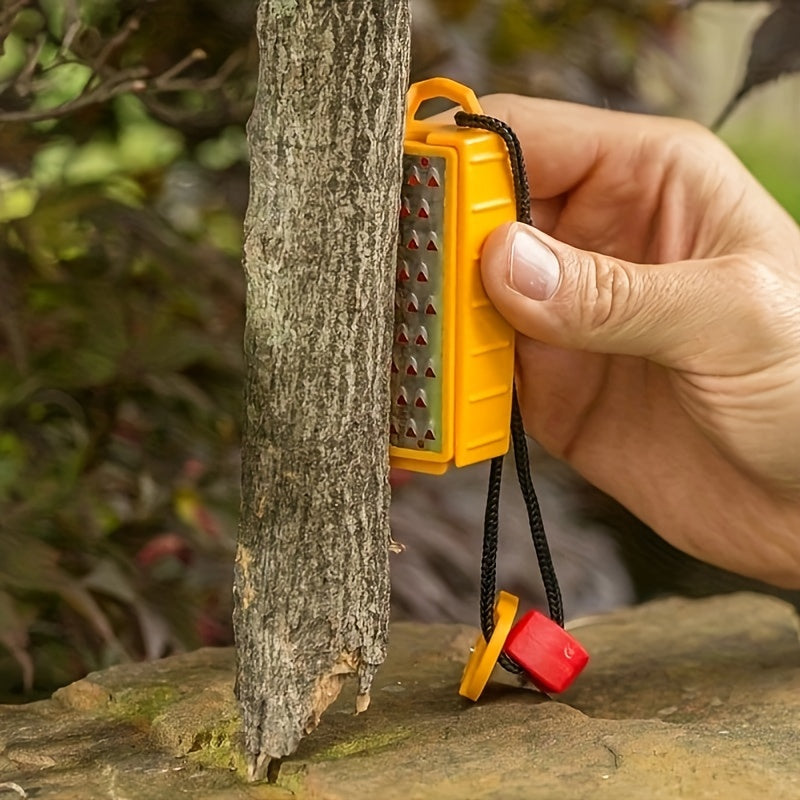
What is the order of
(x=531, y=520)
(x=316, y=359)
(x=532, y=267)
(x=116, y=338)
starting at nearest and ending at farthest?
Answer: 1. (x=316, y=359)
2. (x=532, y=267)
3. (x=531, y=520)
4. (x=116, y=338)

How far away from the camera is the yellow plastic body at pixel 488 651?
1.01 metres

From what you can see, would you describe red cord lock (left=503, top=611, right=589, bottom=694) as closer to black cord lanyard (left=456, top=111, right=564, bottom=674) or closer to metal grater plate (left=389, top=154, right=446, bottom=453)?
black cord lanyard (left=456, top=111, right=564, bottom=674)

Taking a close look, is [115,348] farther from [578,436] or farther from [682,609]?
[682,609]

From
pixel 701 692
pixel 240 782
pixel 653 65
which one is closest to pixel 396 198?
pixel 240 782

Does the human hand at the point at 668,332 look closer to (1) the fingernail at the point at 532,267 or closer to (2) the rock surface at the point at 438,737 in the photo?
(1) the fingernail at the point at 532,267

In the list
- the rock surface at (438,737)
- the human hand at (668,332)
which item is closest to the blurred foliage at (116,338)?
the rock surface at (438,737)

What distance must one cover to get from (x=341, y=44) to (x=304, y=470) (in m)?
0.30

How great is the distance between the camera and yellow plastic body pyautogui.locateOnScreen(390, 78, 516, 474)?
89 cm

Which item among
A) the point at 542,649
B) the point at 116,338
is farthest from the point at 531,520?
the point at 116,338

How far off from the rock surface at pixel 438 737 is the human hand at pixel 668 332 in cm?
19

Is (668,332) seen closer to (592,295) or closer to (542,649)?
Answer: (592,295)

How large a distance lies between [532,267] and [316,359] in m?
0.21

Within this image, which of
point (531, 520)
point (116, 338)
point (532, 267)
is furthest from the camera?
point (116, 338)

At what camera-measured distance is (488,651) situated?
1.01 meters
